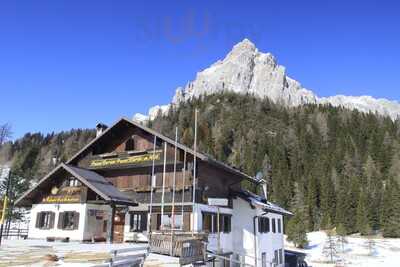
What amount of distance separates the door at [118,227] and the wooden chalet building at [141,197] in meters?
0.08

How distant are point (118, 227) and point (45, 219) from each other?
717 cm

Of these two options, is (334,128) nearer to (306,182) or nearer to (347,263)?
(306,182)

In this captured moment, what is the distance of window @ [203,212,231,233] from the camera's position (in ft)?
99.3

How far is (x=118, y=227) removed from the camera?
105ft

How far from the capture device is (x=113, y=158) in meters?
34.0

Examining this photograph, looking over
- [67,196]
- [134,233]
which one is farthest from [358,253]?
[67,196]

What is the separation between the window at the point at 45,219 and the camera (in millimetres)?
33250

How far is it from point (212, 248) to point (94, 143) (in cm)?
1469

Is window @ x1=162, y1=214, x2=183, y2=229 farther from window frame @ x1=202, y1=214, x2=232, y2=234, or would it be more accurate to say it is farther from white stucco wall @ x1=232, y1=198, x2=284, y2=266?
white stucco wall @ x1=232, y1=198, x2=284, y2=266

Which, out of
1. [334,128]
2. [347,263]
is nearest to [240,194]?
[347,263]

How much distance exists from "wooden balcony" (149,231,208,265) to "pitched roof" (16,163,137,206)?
7.98 meters

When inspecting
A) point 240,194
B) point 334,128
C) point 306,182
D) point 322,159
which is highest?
point 334,128

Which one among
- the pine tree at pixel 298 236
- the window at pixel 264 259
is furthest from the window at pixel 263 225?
the pine tree at pixel 298 236

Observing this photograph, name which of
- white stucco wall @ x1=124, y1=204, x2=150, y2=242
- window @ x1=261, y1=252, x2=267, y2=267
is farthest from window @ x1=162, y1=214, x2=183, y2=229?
window @ x1=261, y1=252, x2=267, y2=267
